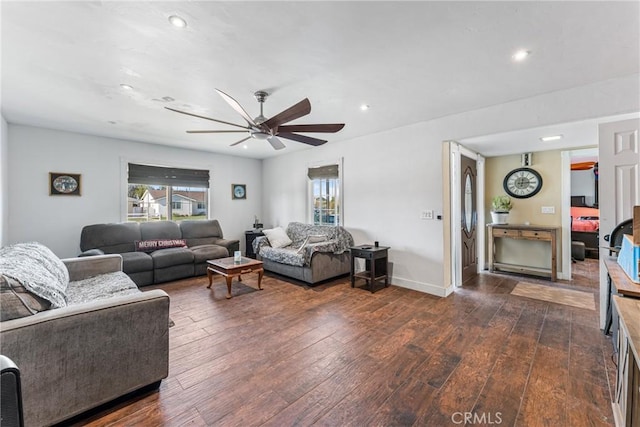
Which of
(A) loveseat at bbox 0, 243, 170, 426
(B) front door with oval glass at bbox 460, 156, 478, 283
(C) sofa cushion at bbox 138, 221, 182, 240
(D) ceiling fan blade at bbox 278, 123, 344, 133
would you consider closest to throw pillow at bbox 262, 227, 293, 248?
(C) sofa cushion at bbox 138, 221, 182, 240

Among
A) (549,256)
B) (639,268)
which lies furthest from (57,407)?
(549,256)

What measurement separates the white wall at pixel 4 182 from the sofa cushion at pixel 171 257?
6.02 ft

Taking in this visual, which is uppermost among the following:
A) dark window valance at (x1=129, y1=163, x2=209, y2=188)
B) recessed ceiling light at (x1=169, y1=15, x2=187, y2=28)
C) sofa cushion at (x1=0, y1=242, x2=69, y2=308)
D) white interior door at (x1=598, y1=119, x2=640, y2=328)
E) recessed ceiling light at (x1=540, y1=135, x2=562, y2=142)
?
recessed ceiling light at (x1=169, y1=15, x2=187, y2=28)

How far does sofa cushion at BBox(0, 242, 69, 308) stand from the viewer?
5.42ft

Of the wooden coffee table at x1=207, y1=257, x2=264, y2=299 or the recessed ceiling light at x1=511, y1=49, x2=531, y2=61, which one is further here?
the wooden coffee table at x1=207, y1=257, x2=264, y2=299

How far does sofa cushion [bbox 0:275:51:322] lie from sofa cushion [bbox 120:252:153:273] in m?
2.79

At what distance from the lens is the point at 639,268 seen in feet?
5.46

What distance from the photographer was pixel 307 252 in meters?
4.29

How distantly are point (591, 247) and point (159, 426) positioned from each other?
8352 millimetres

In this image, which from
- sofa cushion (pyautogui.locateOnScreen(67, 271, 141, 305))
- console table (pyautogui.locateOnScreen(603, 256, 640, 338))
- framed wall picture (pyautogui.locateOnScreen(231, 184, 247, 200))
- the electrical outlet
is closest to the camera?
console table (pyautogui.locateOnScreen(603, 256, 640, 338))

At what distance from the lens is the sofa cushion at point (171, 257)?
174 inches

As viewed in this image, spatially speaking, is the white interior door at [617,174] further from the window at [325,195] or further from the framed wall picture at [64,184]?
the framed wall picture at [64,184]

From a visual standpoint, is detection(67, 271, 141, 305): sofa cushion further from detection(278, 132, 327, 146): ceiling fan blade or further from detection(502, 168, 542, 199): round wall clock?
detection(502, 168, 542, 199): round wall clock

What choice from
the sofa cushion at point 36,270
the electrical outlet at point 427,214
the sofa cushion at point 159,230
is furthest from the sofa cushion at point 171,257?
the electrical outlet at point 427,214
